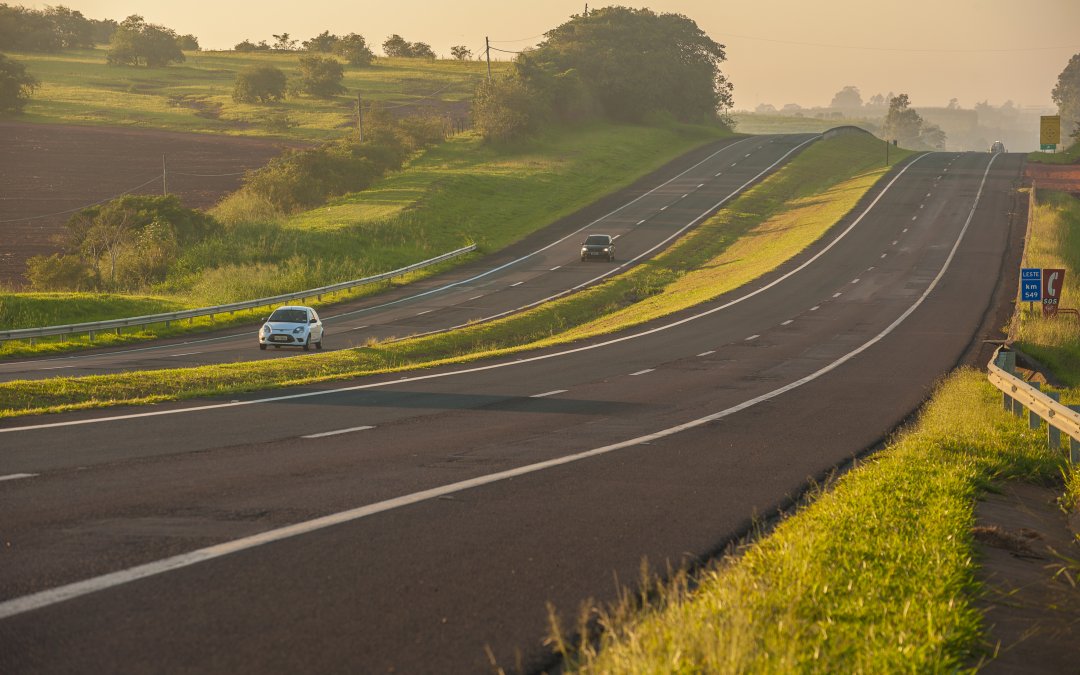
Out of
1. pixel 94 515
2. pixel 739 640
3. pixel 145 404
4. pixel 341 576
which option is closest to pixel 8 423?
pixel 145 404

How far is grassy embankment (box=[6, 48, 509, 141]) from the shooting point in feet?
328

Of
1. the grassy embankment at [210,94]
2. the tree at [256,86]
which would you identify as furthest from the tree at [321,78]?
the tree at [256,86]

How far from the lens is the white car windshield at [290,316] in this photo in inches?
1297

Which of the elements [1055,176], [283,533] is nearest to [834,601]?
[283,533]

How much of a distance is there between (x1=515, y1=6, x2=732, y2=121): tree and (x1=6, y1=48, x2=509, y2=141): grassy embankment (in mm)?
17110

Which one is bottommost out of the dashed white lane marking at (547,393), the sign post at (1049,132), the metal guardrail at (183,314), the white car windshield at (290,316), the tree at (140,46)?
the metal guardrail at (183,314)

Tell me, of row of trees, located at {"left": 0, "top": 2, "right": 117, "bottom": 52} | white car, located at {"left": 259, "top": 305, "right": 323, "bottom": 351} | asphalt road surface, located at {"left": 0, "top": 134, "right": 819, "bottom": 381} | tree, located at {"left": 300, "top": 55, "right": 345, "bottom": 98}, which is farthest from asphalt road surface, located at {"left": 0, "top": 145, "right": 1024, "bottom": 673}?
row of trees, located at {"left": 0, "top": 2, "right": 117, "bottom": 52}

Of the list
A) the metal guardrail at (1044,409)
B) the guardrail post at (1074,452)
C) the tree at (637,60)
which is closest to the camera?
the metal guardrail at (1044,409)

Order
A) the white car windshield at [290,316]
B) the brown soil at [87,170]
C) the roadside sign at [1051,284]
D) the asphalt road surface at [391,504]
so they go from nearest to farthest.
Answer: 1. the asphalt road surface at [391,504]
2. the roadside sign at [1051,284]
3. the white car windshield at [290,316]
4. the brown soil at [87,170]

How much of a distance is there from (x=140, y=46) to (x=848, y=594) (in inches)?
6021

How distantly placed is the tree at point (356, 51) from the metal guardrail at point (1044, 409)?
145 meters

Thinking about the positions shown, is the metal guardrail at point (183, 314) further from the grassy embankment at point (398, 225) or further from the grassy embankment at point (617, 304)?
the grassy embankment at point (617, 304)

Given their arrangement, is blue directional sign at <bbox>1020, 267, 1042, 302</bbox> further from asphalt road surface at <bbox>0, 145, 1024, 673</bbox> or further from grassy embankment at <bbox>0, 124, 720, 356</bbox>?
grassy embankment at <bbox>0, 124, 720, 356</bbox>

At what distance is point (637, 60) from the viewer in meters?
107
